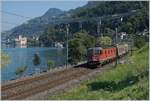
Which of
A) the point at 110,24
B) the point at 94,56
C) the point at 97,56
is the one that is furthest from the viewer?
the point at 110,24

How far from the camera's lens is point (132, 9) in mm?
150875

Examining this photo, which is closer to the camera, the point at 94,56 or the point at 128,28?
the point at 94,56

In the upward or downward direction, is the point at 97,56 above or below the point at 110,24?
below

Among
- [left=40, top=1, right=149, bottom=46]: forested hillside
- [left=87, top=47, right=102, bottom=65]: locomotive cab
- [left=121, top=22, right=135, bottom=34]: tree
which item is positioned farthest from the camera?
[left=40, top=1, right=149, bottom=46]: forested hillside

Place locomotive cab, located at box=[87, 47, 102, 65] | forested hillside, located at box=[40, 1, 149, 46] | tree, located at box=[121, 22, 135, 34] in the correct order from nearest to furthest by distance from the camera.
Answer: locomotive cab, located at box=[87, 47, 102, 65], tree, located at box=[121, 22, 135, 34], forested hillside, located at box=[40, 1, 149, 46]

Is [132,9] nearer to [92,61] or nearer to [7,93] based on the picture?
[92,61]

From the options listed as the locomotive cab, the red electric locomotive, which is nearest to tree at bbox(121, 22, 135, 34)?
the red electric locomotive

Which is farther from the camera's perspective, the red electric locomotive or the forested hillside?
the forested hillside

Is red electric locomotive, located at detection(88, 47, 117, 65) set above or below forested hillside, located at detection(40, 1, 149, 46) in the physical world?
below

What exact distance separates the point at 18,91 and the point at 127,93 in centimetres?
923

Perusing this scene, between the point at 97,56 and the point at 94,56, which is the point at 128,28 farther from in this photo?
the point at 97,56

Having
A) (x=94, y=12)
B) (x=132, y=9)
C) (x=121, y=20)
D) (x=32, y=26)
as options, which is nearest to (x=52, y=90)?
(x=121, y=20)

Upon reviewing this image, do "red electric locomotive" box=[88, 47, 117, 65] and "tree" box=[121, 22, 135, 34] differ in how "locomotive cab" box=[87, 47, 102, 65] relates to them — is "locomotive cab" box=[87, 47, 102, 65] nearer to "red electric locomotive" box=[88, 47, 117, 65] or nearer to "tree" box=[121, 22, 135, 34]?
"red electric locomotive" box=[88, 47, 117, 65]

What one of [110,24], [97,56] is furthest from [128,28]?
[97,56]
